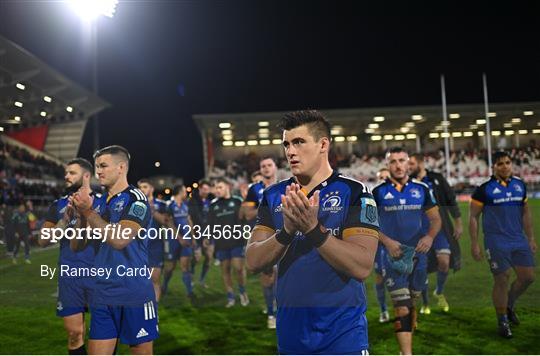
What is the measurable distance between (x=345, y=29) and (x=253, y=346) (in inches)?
365

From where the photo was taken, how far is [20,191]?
19.2 meters

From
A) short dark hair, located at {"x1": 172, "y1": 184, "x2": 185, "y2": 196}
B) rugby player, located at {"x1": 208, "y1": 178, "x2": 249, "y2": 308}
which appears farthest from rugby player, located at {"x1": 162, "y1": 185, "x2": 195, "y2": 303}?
rugby player, located at {"x1": 208, "y1": 178, "x2": 249, "y2": 308}

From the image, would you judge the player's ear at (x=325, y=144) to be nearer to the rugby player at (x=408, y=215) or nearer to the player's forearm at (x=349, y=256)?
the player's forearm at (x=349, y=256)

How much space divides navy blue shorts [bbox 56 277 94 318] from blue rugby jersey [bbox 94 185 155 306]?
1.78 feet

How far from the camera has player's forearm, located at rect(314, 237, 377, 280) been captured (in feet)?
7.27

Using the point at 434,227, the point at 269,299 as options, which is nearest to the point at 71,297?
the point at 269,299

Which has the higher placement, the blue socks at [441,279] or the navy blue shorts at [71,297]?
the navy blue shorts at [71,297]

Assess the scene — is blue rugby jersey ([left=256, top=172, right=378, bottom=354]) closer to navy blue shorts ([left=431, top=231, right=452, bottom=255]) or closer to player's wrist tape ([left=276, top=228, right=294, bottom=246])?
player's wrist tape ([left=276, top=228, right=294, bottom=246])

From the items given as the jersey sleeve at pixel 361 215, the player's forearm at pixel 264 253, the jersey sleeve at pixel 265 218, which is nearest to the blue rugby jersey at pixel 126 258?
the jersey sleeve at pixel 265 218

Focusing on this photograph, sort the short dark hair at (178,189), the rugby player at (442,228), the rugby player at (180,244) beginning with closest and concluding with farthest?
the rugby player at (442,228), the rugby player at (180,244), the short dark hair at (178,189)

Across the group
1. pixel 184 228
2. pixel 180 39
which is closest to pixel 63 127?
pixel 180 39

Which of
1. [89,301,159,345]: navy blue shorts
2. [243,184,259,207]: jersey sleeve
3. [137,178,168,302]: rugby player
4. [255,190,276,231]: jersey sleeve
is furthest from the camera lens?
[243,184,259,207]: jersey sleeve

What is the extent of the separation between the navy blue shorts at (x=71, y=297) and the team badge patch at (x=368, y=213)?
9.44 ft

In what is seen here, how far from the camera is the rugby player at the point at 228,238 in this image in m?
8.05
